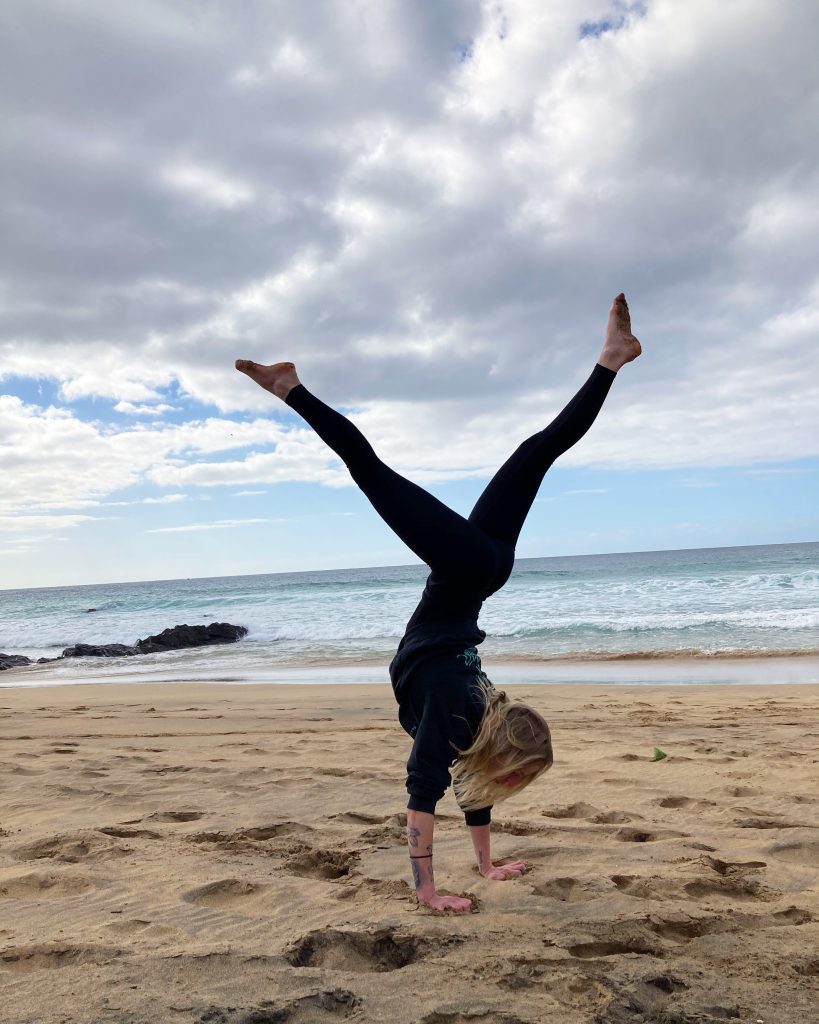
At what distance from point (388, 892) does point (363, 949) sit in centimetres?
51

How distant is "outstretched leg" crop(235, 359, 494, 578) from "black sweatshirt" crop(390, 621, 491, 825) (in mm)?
334

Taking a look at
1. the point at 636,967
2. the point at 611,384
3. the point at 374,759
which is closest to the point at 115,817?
the point at 374,759

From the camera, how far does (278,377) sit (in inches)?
127

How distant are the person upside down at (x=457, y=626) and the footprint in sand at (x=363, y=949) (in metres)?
0.30

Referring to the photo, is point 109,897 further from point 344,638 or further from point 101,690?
point 344,638

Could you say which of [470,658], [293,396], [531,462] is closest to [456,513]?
[531,462]

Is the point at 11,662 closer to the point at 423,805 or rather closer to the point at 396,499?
the point at 423,805

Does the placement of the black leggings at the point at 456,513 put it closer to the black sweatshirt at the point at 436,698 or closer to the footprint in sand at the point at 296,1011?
the black sweatshirt at the point at 436,698

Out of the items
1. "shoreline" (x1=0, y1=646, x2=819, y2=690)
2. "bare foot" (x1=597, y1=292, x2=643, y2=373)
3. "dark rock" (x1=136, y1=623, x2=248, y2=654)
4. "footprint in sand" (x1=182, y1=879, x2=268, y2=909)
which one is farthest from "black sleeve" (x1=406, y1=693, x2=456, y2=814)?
"dark rock" (x1=136, y1=623, x2=248, y2=654)

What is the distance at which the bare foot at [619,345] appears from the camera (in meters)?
3.35

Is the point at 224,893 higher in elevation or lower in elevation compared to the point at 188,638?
higher

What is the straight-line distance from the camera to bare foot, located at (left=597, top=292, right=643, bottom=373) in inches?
132

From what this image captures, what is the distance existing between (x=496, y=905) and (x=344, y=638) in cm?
1834

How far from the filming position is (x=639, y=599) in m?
26.3
